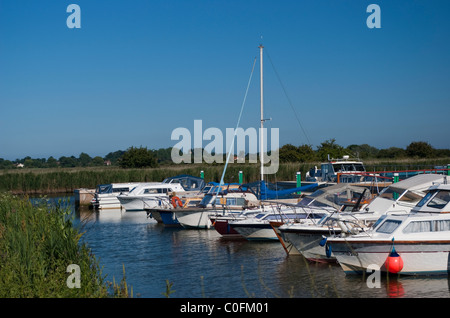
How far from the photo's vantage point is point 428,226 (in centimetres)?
1650

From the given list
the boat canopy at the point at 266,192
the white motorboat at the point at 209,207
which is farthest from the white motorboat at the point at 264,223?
the boat canopy at the point at 266,192

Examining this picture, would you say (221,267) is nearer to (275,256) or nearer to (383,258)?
(275,256)

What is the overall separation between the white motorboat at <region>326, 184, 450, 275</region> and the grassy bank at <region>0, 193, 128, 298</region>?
7130mm

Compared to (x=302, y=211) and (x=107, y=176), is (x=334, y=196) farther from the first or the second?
(x=107, y=176)

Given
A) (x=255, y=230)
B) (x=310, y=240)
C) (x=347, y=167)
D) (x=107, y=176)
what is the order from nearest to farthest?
(x=310, y=240)
(x=255, y=230)
(x=347, y=167)
(x=107, y=176)

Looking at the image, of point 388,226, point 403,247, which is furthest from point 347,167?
point 403,247

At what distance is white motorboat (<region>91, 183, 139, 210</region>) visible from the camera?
4394cm

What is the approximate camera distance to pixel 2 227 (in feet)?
52.5

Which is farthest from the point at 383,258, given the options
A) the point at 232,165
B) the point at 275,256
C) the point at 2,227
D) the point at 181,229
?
the point at 232,165

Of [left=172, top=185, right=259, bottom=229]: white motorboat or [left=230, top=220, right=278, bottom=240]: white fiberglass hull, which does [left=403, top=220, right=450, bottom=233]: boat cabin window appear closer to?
[left=230, top=220, right=278, bottom=240]: white fiberglass hull

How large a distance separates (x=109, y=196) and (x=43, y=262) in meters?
32.6

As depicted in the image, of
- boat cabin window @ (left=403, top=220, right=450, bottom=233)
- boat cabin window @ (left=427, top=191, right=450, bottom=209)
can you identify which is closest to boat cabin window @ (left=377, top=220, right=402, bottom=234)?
boat cabin window @ (left=403, top=220, right=450, bottom=233)

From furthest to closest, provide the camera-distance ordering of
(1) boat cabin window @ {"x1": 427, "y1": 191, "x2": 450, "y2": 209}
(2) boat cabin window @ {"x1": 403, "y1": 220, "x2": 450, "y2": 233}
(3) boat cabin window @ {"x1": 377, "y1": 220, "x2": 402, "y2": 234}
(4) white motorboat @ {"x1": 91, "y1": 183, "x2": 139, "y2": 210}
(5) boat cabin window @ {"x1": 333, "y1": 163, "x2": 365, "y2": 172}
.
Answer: (4) white motorboat @ {"x1": 91, "y1": 183, "x2": 139, "y2": 210}, (5) boat cabin window @ {"x1": 333, "y1": 163, "x2": 365, "y2": 172}, (1) boat cabin window @ {"x1": 427, "y1": 191, "x2": 450, "y2": 209}, (3) boat cabin window @ {"x1": 377, "y1": 220, "x2": 402, "y2": 234}, (2) boat cabin window @ {"x1": 403, "y1": 220, "x2": 450, "y2": 233}
